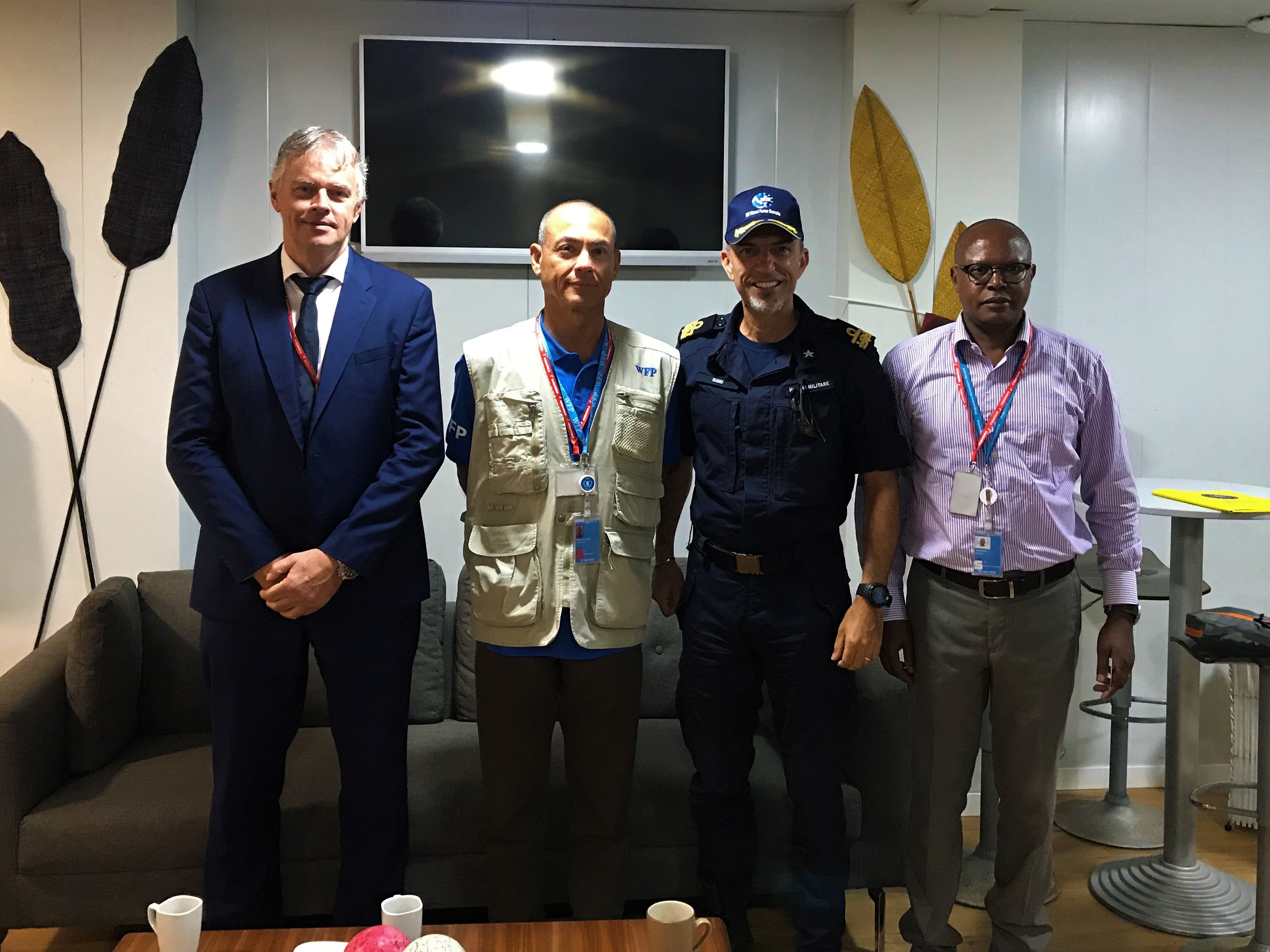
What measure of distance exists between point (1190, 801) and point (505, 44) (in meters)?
3.00

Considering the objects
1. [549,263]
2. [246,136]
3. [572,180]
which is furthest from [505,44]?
[549,263]

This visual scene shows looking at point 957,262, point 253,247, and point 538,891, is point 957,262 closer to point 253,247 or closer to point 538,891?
point 538,891

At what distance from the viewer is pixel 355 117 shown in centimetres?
333

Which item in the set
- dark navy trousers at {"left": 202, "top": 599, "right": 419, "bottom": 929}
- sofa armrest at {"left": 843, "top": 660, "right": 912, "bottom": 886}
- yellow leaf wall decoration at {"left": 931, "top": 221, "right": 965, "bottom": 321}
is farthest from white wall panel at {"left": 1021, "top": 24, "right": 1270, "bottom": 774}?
dark navy trousers at {"left": 202, "top": 599, "right": 419, "bottom": 929}

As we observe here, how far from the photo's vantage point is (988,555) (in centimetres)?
223

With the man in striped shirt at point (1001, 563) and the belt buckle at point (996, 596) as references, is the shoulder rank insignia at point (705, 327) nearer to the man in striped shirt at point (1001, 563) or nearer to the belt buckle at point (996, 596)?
the man in striped shirt at point (1001, 563)

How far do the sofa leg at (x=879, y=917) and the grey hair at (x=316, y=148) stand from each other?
207 centimetres

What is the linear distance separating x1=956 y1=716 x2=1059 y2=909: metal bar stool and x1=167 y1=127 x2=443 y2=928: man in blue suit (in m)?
1.63

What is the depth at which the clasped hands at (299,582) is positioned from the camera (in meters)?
2.02

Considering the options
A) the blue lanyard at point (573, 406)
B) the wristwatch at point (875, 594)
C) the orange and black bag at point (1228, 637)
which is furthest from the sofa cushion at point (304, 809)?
the orange and black bag at point (1228, 637)

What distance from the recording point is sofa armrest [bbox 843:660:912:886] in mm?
2594

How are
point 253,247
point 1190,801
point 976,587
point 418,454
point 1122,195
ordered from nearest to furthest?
1. point 418,454
2. point 976,587
3. point 1190,801
4. point 253,247
5. point 1122,195

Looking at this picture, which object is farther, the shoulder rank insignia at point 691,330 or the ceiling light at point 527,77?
the ceiling light at point 527,77

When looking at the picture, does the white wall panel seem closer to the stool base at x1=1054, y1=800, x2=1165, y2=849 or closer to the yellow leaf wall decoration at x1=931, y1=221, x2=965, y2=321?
the stool base at x1=1054, y1=800, x2=1165, y2=849
